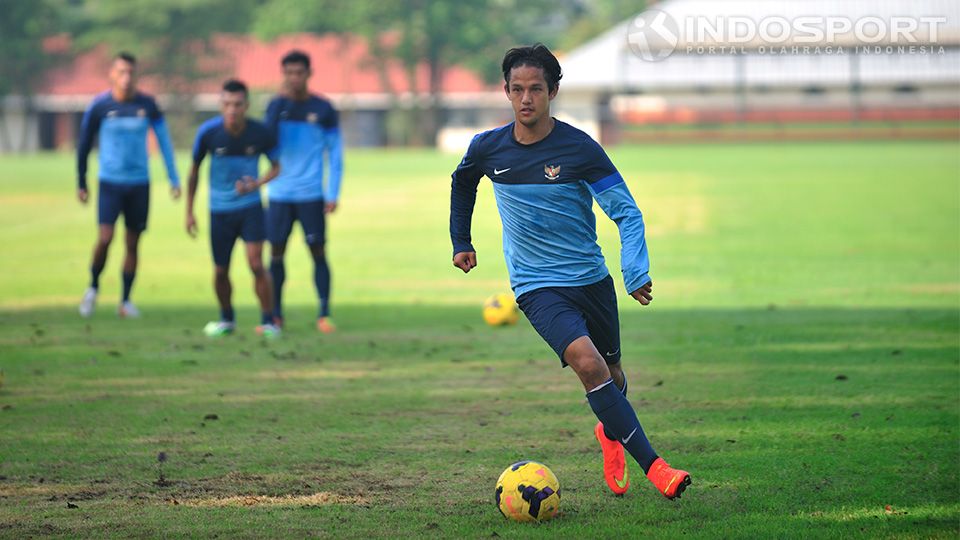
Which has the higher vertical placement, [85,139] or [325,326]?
[85,139]

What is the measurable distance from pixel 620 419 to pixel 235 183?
7169 millimetres

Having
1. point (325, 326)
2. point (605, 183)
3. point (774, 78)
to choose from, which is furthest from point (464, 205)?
point (774, 78)

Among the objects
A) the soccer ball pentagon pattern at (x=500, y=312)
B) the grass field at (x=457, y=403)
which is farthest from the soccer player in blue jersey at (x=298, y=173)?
the soccer ball pentagon pattern at (x=500, y=312)

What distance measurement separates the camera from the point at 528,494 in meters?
6.53

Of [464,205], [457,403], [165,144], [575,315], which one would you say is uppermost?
[165,144]

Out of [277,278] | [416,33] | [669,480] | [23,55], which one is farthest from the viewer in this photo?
[416,33]

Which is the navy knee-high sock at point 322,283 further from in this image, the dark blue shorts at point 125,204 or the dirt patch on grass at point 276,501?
the dirt patch on grass at point 276,501

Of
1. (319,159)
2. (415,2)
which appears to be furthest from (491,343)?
(415,2)

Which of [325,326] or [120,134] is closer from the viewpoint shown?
[325,326]

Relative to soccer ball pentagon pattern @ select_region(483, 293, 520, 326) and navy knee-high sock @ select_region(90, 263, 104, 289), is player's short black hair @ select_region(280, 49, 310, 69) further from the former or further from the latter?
navy knee-high sock @ select_region(90, 263, 104, 289)

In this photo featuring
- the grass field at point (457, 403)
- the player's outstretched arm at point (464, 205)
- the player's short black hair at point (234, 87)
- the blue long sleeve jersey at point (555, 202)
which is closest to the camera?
the grass field at point (457, 403)

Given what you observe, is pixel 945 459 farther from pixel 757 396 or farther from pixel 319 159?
pixel 319 159

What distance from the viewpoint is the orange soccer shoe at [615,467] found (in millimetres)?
7148

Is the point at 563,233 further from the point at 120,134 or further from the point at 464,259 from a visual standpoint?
the point at 120,134
